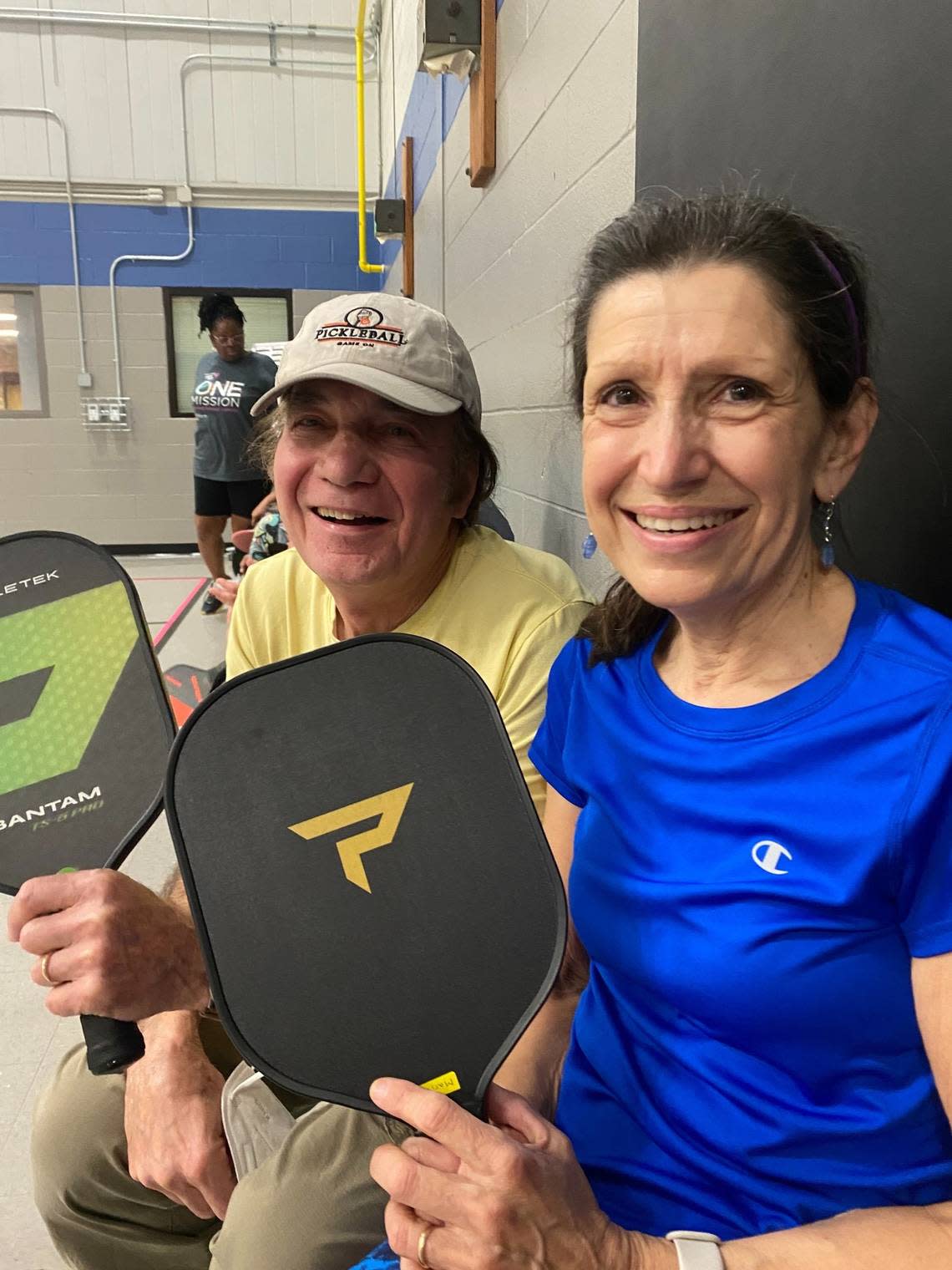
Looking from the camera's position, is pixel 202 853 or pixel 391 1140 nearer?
pixel 202 853

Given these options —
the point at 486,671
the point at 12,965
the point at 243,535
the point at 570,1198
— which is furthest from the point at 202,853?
the point at 243,535

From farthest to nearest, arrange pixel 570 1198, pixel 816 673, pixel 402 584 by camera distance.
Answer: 1. pixel 402 584
2. pixel 816 673
3. pixel 570 1198

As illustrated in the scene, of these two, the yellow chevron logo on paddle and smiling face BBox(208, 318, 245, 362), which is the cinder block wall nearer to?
the yellow chevron logo on paddle

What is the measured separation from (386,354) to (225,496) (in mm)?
4782

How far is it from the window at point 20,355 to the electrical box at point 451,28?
5351 mm

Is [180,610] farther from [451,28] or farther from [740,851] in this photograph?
[740,851]

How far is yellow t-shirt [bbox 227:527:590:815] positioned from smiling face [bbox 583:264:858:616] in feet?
1.13

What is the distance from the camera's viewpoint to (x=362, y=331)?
3.99ft

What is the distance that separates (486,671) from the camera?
1169mm

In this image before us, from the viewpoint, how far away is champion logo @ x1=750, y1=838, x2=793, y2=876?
72 centimetres

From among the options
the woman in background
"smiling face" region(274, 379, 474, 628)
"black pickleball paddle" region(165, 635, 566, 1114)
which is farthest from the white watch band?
the woman in background

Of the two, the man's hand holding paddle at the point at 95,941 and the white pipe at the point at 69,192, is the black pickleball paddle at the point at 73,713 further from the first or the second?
the white pipe at the point at 69,192

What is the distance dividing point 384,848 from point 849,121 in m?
0.79

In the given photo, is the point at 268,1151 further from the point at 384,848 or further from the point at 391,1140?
the point at 384,848
